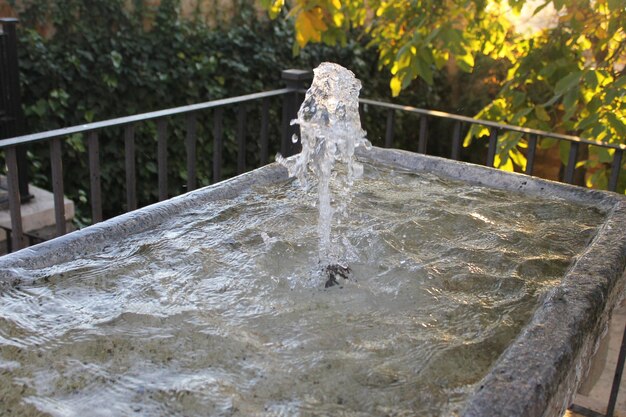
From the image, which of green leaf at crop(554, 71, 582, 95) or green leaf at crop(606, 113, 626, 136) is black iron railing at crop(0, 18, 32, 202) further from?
green leaf at crop(606, 113, 626, 136)

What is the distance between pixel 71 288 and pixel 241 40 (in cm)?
350

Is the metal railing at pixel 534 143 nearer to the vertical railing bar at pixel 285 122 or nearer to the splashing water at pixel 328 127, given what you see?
the vertical railing bar at pixel 285 122

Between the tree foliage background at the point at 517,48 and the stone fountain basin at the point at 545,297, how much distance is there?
52cm

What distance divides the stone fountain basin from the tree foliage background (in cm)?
52

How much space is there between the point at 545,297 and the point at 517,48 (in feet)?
8.84

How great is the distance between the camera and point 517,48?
4.03m

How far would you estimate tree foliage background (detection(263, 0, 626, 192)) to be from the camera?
9.76 feet

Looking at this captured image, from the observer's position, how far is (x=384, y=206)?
2455mm

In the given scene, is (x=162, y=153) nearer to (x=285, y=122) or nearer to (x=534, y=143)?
(x=285, y=122)

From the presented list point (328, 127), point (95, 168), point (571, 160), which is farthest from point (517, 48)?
point (95, 168)

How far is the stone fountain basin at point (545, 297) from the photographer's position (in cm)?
126

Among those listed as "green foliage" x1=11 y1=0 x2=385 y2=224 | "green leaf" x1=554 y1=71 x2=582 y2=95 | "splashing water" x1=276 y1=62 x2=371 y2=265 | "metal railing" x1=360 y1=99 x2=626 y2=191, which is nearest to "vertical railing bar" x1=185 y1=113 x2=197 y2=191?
"splashing water" x1=276 y1=62 x2=371 y2=265

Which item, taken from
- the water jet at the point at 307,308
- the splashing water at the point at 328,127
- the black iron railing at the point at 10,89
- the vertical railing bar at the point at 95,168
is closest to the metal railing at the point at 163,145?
the vertical railing bar at the point at 95,168

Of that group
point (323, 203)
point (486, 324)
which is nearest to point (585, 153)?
point (323, 203)
